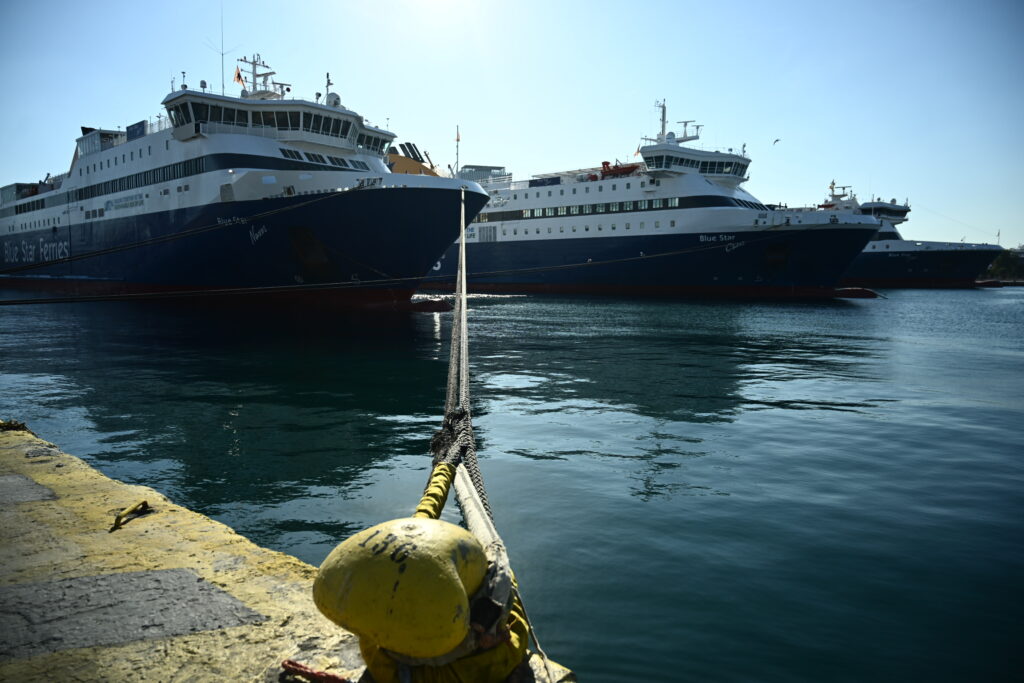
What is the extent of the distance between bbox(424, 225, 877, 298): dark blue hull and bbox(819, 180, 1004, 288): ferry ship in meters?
32.6

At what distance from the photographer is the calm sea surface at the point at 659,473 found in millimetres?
4477

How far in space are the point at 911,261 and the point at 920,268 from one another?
167 centimetres

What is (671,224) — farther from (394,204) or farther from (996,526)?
(996,526)

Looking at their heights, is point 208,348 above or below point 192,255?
below

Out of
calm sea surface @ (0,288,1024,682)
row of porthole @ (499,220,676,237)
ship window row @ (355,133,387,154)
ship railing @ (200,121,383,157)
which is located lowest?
calm sea surface @ (0,288,1024,682)

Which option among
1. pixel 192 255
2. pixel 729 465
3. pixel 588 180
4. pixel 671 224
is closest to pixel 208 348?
pixel 192 255

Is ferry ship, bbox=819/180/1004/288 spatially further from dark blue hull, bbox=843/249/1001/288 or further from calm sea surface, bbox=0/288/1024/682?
calm sea surface, bbox=0/288/1024/682

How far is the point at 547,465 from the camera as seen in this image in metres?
8.43

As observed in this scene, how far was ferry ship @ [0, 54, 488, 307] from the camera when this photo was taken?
29688 millimetres

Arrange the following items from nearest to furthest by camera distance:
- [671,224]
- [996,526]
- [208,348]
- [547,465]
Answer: [996,526], [547,465], [208,348], [671,224]

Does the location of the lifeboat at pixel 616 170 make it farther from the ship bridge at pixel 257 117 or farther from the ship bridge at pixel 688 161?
the ship bridge at pixel 257 117

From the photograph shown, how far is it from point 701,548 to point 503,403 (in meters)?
7.17

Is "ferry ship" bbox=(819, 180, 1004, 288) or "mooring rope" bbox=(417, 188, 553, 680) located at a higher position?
"ferry ship" bbox=(819, 180, 1004, 288)

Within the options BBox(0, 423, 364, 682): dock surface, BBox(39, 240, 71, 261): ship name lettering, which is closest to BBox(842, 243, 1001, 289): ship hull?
BBox(39, 240, 71, 261): ship name lettering
